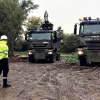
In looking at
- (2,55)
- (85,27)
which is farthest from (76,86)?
(85,27)

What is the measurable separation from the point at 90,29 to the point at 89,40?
722 mm

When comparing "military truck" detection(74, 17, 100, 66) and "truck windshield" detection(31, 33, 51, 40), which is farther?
"truck windshield" detection(31, 33, 51, 40)

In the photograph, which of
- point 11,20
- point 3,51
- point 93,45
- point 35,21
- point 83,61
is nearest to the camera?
point 3,51

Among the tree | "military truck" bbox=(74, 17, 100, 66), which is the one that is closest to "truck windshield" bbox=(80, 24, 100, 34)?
"military truck" bbox=(74, 17, 100, 66)

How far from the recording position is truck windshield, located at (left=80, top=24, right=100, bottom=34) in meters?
18.2

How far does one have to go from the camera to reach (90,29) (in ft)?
60.4

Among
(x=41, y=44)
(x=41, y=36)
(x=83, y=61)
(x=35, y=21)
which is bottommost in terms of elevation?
(x=83, y=61)

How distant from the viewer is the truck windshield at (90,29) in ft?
59.8

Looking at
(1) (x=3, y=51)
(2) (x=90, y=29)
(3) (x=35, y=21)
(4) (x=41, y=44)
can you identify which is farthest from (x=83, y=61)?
(3) (x=35, y=21)

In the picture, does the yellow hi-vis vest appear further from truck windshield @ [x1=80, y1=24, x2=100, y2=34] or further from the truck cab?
the truck cab

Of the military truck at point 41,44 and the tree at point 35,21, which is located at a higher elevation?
the tree at point 35,21

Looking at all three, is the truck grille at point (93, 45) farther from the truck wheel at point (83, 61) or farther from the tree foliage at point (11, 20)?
the tree foliage at point (11, 20)

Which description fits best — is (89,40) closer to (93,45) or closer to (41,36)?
(93,45)

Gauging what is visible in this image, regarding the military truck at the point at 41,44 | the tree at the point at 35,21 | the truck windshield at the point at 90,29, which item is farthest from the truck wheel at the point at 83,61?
the tree at the point at 35,21
